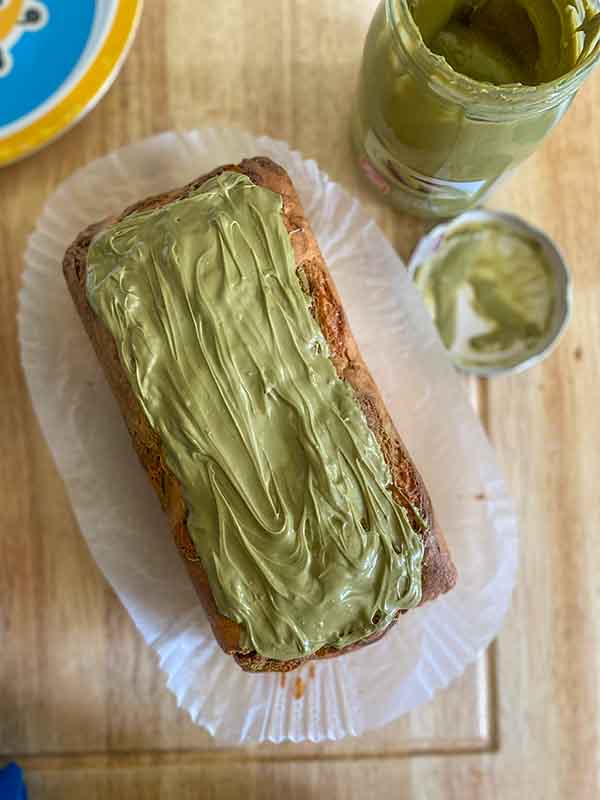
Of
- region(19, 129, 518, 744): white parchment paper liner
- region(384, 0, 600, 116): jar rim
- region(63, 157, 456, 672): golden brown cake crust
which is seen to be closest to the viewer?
region(384, 0, 600, 116): jar rim

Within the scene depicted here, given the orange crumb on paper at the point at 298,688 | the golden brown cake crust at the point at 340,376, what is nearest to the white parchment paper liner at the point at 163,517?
the orange crumb on paper at the point at 298,688

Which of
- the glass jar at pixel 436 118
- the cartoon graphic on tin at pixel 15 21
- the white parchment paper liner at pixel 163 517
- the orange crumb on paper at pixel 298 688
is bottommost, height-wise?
the orange crumb on paper at pixel 298 688

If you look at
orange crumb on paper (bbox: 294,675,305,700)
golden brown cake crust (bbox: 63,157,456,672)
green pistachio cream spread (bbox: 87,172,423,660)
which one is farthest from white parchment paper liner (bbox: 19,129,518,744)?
green pistachio cream spread (bbox: 87,172,423,660)

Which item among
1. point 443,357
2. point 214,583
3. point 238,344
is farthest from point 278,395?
point 443,357

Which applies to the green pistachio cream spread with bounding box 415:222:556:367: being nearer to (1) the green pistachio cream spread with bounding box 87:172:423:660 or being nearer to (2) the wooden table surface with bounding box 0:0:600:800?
(2) the wooden table surface with bounding box 0:0:600:800

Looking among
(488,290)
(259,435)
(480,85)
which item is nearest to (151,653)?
(259,435)

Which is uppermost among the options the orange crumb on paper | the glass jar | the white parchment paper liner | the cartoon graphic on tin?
the cartoon graphic on tin

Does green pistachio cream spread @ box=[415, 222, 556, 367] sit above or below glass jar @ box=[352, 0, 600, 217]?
below

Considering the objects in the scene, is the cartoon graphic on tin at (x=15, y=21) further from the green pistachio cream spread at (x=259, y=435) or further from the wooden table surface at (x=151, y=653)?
the green pistachio cream spread at (x=259, y=435)
